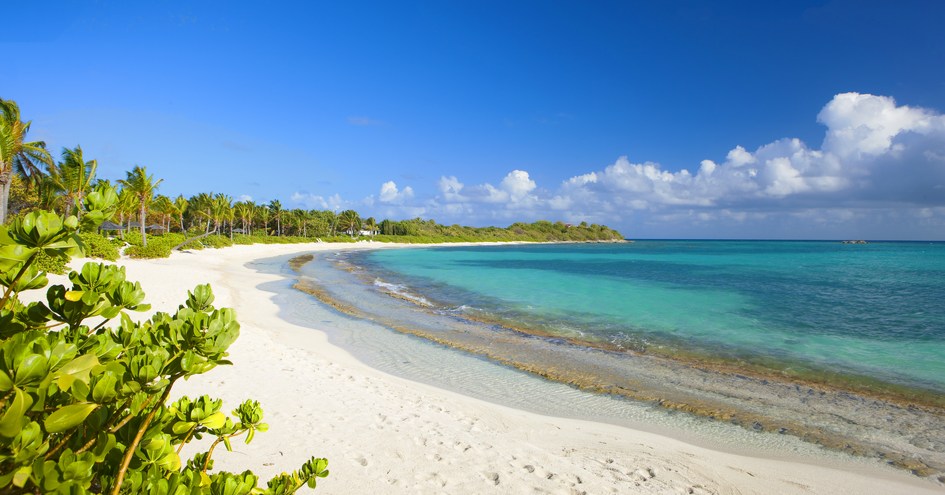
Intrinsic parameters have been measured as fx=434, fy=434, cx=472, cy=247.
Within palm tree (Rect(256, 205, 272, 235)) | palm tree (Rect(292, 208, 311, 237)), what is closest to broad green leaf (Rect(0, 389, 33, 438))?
palm tree (Rect(256, 205, 272, 235))

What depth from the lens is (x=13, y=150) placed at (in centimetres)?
1741

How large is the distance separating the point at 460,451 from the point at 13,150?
2269 centimetres

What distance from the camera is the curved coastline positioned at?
7023 mm

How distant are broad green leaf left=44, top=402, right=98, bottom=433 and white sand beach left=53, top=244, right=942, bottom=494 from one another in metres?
3.50

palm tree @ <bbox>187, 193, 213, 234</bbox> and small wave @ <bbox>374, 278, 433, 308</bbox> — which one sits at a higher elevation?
palm tree @ <bbox>187, 193, 213, 234</bbox>

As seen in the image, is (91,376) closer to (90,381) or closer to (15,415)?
(90,381)

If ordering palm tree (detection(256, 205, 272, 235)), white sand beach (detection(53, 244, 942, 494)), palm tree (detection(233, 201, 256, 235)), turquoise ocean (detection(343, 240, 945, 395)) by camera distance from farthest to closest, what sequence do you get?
palm tree (detection(256, 205, 272, 235)) → palm tree (detection(233, 201, 256, 235)) → turquoise ocean (detection(343, 240, 945, 395)) → white sand beach (detection(53, 244, 942, 494))

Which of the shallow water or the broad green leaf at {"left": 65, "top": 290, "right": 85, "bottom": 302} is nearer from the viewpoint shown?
the broad green leaf at {"left": 65, "top": 290, "right": 85, "bottom": 302}

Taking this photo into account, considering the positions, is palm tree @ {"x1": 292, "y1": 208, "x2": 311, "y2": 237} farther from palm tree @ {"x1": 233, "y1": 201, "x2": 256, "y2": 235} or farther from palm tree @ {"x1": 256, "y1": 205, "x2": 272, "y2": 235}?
palm tree @ {"x1": 233, "y1": 201, "x2": 256, "y2": 235}

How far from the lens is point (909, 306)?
68.4 ft

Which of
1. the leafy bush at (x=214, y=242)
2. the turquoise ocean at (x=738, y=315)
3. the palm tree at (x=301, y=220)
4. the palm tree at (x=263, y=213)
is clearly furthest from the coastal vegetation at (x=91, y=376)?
the palm tree at (x=301, y=220)

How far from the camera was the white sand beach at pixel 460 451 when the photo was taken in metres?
4.89

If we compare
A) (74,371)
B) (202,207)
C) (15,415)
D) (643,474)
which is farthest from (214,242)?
(15,415)

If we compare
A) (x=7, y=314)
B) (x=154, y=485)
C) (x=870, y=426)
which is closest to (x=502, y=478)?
(x=154, y=485)
